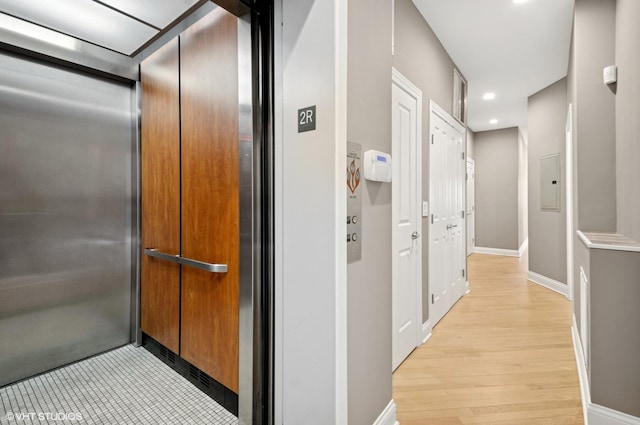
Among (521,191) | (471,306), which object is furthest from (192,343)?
(521,191)

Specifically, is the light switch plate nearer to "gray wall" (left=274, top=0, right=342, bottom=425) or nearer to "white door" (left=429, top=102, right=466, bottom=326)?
"white door" (left=429, top=102, right=466, bottom=326)

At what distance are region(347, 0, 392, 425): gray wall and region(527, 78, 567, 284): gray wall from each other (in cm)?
442

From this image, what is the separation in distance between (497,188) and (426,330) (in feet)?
19.9

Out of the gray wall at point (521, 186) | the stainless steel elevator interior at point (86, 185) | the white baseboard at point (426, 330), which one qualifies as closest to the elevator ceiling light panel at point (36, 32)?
the stainless steel elevator interior at point (86, 185)

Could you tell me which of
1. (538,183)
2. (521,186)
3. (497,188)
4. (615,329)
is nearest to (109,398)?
(615,329)

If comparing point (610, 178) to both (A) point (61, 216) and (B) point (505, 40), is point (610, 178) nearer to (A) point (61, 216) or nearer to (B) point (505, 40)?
(B) point (505, 40)

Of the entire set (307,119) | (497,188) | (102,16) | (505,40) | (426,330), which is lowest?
(426,330)

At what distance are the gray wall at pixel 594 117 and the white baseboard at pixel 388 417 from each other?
248cm

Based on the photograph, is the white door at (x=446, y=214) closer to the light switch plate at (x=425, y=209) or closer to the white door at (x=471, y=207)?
the light switch plate at (x=425, y=209)

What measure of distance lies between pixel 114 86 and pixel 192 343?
2.18 metres

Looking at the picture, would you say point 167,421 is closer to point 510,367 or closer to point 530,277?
point 510,367

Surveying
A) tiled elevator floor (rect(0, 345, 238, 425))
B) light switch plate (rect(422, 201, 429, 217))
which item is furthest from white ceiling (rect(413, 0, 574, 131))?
tiled elevator floor (rect(0, 345, 238, 425))

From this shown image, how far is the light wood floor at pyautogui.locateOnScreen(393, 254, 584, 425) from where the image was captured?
1975 millimetres

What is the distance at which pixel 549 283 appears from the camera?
4.90 m
